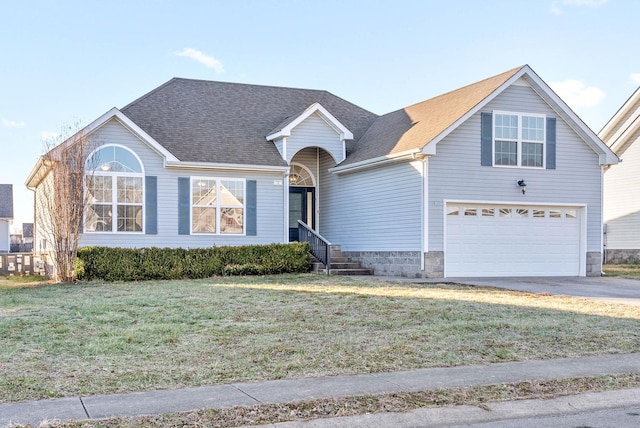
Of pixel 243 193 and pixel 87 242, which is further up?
pixel 243 193

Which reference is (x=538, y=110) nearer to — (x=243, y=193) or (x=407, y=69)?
(x=407, y=69)

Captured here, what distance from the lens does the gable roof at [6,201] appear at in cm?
4703

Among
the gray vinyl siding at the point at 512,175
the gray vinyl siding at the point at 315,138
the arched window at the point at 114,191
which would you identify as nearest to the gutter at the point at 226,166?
the gray vinyl siding at the point at 315,138

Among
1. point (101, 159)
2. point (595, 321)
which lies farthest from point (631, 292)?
point (101, 159)

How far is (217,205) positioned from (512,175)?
9081 mm

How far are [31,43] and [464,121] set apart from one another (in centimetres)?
1356

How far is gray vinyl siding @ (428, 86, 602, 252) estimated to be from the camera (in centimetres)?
2000

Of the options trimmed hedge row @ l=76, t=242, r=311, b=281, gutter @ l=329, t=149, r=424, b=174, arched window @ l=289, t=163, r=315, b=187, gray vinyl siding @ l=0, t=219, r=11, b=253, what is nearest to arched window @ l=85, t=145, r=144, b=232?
trimmed hedge row @ l=76, t=242, r=311, b=281

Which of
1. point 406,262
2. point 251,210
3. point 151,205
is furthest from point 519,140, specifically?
point 151,205

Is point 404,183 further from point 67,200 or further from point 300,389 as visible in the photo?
point 300,389

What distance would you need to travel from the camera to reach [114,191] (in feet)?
67.4

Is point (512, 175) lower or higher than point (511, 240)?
higher

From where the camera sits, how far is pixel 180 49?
74.8 feet

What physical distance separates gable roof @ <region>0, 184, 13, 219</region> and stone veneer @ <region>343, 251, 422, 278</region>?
3279 centimetres
